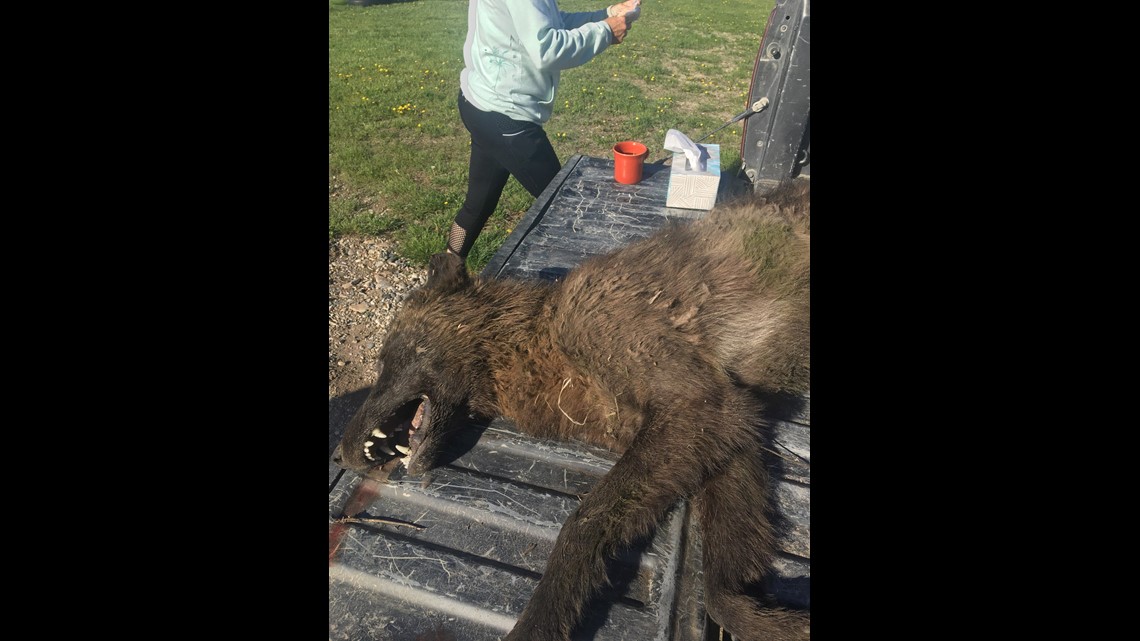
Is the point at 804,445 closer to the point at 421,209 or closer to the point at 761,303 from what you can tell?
the point at 761,303

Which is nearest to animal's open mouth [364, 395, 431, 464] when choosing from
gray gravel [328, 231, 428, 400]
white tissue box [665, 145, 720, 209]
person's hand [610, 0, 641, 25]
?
gray gravel [328, 231, 428, 400]

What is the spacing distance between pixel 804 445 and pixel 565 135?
246 inches

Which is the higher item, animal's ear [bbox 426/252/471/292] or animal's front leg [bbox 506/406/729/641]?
animal's ear [bbox 426/252/471/292]

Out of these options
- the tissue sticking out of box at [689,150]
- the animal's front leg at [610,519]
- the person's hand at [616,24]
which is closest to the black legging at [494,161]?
the person's hand at [616,24]

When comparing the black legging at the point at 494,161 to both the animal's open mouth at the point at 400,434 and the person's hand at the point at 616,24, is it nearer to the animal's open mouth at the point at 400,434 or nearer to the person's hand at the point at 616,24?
the person's hand at the point at 616,24

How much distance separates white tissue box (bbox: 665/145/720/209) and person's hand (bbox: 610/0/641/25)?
1355 mm

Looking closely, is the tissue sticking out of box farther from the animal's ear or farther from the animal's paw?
the animal's paw

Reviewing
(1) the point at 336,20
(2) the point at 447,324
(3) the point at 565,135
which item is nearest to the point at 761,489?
(2) the point at 447,324

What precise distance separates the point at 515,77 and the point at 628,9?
0.88 metres

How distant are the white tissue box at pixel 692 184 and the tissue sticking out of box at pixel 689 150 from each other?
0.04 m

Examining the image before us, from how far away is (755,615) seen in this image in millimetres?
2082

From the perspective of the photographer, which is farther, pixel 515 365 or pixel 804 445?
pixel 515 365

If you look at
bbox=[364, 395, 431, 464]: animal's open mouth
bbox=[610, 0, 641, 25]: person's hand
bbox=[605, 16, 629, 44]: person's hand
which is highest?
bbox=[610, 0, 641, 25]: person's hand

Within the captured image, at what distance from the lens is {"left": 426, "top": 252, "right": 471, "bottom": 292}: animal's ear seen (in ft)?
11.4
